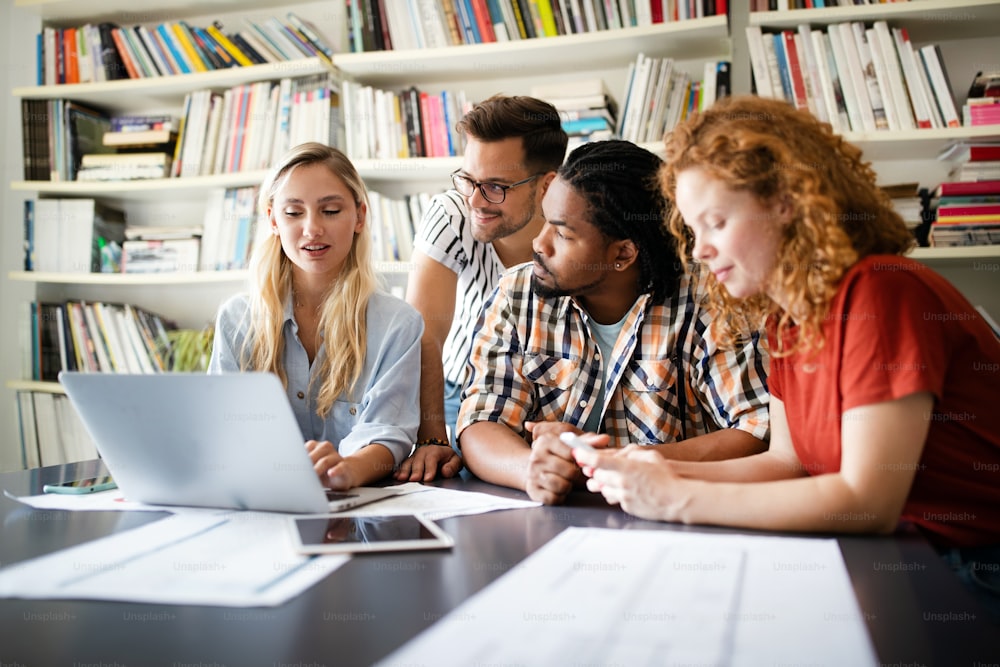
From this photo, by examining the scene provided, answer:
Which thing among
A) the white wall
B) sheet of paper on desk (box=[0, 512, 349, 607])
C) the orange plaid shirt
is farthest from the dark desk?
the white wall

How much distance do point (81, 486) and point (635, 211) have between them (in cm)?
100

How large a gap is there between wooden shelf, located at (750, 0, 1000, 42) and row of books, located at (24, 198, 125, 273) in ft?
8.13

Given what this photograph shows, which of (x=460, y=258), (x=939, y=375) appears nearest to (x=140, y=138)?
(x=460, y=258)

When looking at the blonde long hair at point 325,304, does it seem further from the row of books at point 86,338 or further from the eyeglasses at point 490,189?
the row of books at point 86,338

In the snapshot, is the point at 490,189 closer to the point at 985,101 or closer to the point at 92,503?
the point at 92,503

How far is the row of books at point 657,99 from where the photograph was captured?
2459 mm

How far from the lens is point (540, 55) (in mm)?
2604

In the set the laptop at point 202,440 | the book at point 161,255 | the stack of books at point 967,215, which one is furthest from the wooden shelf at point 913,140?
the book at point 161,255

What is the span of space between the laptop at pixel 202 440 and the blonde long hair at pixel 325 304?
45cm

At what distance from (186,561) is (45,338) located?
275cm

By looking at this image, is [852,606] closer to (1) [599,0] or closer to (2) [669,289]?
(2) [669,289]

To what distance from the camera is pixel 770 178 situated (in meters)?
0.98

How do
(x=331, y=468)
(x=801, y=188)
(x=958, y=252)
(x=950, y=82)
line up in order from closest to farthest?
(x=801, y=188) < (x=331, y=468) < (x=958, y=252) < (x=950, y=82)

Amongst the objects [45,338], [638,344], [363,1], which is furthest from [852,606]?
[45,338]
